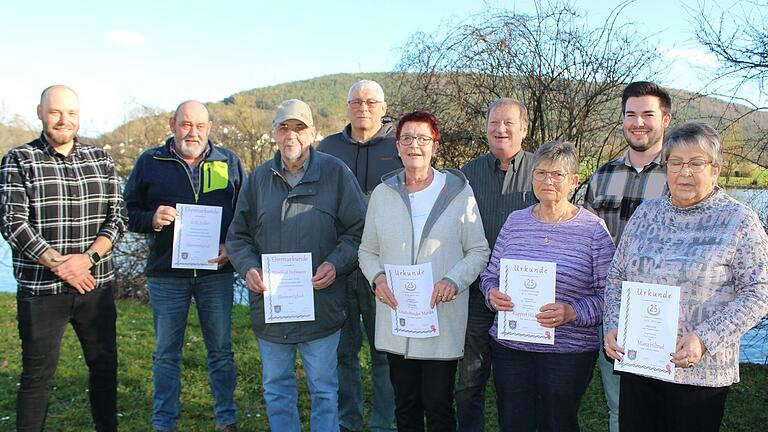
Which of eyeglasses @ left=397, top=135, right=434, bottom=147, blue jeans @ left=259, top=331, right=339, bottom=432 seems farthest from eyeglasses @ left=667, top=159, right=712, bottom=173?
blue jeans @ left=259, top=331, right=339, bottom=432

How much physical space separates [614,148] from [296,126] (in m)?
4.23

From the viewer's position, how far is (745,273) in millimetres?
2777

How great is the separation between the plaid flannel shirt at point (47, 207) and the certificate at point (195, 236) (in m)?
0.50

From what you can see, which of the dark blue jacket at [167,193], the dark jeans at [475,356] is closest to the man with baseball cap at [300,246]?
the dark blue jacket at [167,193]

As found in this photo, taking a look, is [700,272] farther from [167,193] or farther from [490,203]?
[167,193]

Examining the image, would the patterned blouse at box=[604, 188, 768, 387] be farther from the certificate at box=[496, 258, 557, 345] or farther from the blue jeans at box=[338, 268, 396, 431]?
the blue jeans at box=[338, 268, 396, 431]

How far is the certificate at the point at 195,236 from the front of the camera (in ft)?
15.0

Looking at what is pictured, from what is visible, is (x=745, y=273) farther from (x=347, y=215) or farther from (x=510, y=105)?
(x=347, y=215)

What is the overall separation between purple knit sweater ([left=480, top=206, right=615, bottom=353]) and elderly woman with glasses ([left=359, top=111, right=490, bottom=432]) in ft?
1.36

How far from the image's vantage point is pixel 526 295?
134 inches

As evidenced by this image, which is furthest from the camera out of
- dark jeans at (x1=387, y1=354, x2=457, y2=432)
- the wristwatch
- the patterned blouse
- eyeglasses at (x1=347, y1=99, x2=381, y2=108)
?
eyeglasses at (x1=347, y1=99, x2=381, y2=108)

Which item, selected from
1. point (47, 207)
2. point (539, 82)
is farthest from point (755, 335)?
point (47, 207)

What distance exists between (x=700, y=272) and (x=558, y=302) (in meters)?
0.76

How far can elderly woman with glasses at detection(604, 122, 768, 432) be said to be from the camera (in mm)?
2771
